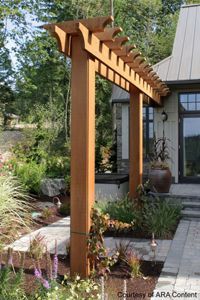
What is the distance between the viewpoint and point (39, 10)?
1803 cm

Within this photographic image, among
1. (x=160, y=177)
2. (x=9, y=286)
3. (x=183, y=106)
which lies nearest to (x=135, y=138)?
(x=160, y=177)

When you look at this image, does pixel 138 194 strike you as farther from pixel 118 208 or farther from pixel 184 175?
pixel 184 175

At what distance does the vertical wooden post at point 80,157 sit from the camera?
428 centimetres

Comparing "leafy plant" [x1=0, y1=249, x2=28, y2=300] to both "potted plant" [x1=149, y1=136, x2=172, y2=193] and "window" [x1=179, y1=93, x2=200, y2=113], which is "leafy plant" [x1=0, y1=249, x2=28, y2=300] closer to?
"potted plant" [x1=149, y1=136, x2=172, y2=193]

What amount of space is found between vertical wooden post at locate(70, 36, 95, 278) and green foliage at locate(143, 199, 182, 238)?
242 cm

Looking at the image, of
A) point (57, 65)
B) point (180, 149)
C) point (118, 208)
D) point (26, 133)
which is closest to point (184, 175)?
point (180, 149)

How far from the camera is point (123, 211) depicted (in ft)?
22.6

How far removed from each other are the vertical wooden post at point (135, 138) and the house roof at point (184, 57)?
235cm

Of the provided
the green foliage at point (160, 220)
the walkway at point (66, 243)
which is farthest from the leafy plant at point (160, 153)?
the walkway at point (66, 243)

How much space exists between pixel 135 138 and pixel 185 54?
4.33 meters

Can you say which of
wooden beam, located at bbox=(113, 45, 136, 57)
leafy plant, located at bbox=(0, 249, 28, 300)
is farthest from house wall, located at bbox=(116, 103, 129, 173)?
leafy plant, located at bbox=(0, 249, 28, 300)

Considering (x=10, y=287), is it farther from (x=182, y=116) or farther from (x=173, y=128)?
(x=182, y=116)

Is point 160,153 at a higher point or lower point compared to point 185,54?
lower

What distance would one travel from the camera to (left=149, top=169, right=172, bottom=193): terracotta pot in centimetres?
875
